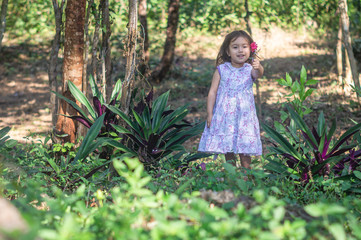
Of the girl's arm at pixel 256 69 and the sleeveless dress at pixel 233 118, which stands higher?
the girl's arm at pixel 256 69

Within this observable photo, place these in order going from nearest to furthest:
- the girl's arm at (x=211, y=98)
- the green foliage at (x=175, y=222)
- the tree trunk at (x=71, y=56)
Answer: the green foliage at (x=175, y=222), the girl's arm at (x=211, y=98), the tree trunk at (x=71, y=56)

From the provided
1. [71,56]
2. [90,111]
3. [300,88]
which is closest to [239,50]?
[300,88]

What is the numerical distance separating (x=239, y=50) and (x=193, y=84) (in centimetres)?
572

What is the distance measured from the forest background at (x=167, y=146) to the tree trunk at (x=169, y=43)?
3 centimetres

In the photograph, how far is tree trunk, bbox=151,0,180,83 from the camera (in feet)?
32.0

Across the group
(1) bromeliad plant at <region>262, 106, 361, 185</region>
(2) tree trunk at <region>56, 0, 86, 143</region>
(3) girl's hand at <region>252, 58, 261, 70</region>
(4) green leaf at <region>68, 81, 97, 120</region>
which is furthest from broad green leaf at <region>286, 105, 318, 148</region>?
(2) tree trunk at <region>56, 0, 86, 143</region>

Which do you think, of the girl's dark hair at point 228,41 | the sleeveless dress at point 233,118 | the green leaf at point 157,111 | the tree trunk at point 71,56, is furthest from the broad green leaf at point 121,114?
the girl's dark hair at point 228,41

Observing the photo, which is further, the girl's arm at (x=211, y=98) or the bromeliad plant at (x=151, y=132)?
the girl's arm at (x=211, y=98)

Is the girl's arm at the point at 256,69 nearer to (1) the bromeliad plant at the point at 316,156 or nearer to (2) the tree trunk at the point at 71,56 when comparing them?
(1) the bromeliad plant at the point at 316,156

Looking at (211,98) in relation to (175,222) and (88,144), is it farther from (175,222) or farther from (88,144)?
(175,222)

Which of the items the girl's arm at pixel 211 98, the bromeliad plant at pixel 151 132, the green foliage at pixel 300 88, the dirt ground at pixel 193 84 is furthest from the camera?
the dirt ground at pixel 193 84

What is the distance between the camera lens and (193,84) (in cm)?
984

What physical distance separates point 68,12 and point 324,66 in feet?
24.6

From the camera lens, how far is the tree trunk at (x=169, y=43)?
9.76 meters
